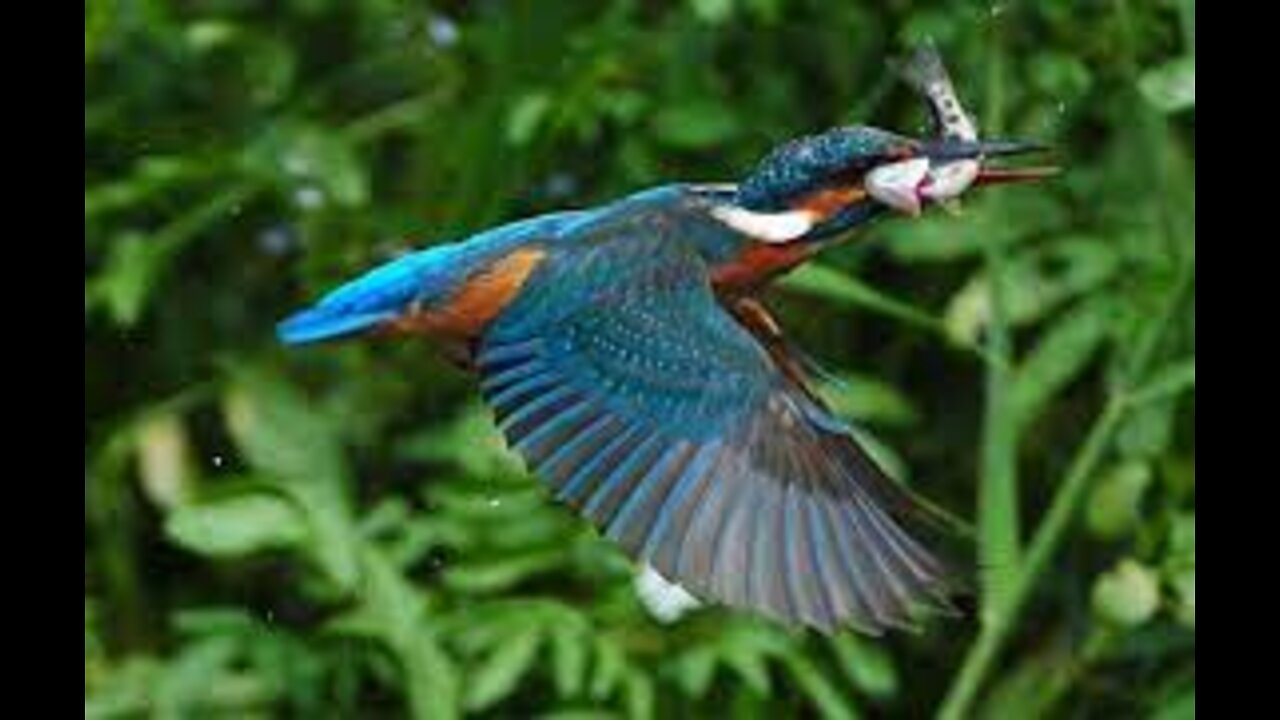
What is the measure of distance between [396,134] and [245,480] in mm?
675

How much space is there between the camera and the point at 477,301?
101cm

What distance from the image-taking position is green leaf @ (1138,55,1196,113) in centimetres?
190

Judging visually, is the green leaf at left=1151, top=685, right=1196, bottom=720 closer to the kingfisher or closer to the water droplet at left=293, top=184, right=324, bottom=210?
the water droplet at left=293, top=184, right=324, bottom=210

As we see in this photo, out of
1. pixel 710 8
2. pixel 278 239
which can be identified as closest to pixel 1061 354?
pixel 710 8

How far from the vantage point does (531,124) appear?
222 centimetres

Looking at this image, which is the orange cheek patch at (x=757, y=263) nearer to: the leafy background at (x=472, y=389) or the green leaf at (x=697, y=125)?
the leafy background at (x=472, y=389)

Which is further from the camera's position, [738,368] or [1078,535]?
[1078,535]

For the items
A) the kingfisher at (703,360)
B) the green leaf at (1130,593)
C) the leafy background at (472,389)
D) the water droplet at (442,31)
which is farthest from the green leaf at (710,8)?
the kingfisher at (703,360)

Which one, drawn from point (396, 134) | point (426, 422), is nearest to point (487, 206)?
point (426, 422)

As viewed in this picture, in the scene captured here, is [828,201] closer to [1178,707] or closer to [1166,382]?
[1166,382]

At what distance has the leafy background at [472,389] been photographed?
2129 mm

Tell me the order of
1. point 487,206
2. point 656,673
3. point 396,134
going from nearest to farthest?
point 487,206 → point 656,673 → point 396,134

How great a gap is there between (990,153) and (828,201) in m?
0.06

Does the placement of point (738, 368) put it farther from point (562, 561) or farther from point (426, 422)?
point (426, 422)
